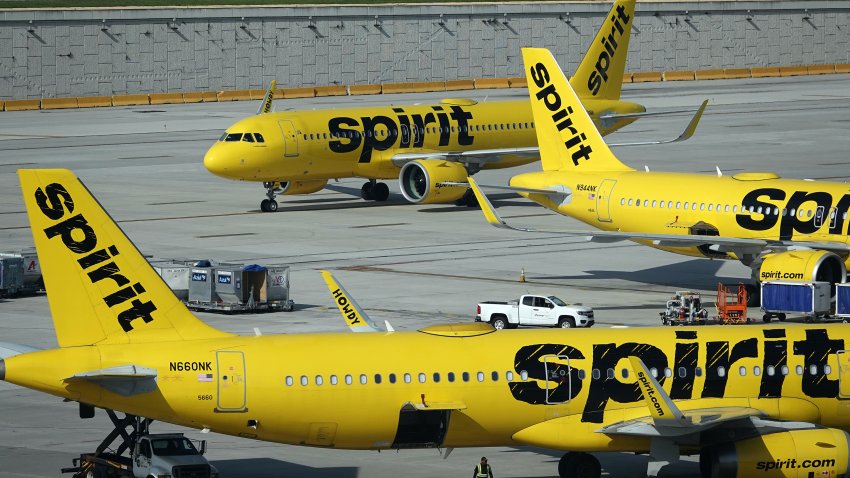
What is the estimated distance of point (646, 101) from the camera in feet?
493

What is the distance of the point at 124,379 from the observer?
34.2m

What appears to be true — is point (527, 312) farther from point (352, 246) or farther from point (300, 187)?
point (300, 187)

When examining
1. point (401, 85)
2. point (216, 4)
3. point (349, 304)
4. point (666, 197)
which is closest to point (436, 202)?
point (666, 197)

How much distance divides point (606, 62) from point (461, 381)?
6081cm

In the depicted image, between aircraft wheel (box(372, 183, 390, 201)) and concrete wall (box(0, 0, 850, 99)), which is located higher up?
concrete wall (box(0, 0, 850, 99))

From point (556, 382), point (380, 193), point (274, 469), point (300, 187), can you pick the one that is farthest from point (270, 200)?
point (556, 382)

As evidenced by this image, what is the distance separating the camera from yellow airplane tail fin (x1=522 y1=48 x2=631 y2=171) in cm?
6931

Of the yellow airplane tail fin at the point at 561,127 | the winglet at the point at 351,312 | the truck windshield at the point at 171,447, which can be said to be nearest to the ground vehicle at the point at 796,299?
the yellow airplane tail fin at the point at 561,127

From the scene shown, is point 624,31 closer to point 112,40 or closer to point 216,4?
point 112,40

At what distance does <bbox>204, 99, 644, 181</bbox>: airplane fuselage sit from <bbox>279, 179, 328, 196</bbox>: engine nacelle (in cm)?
151

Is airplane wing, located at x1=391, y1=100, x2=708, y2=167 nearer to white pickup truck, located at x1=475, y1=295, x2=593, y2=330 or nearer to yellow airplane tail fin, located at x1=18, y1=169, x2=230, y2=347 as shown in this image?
white pickup truck, located at x1=475, y1=295, x2=593, y2=330

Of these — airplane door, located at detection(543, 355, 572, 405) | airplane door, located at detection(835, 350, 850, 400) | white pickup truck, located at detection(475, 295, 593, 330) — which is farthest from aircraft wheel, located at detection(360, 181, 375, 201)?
airplane door, located at detection(835, 350, 850, 400)

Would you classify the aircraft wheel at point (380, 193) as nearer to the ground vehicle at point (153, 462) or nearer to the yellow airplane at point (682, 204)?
the yellow airplane at point (682, 204)

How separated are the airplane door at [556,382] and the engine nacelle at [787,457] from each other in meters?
3.63
